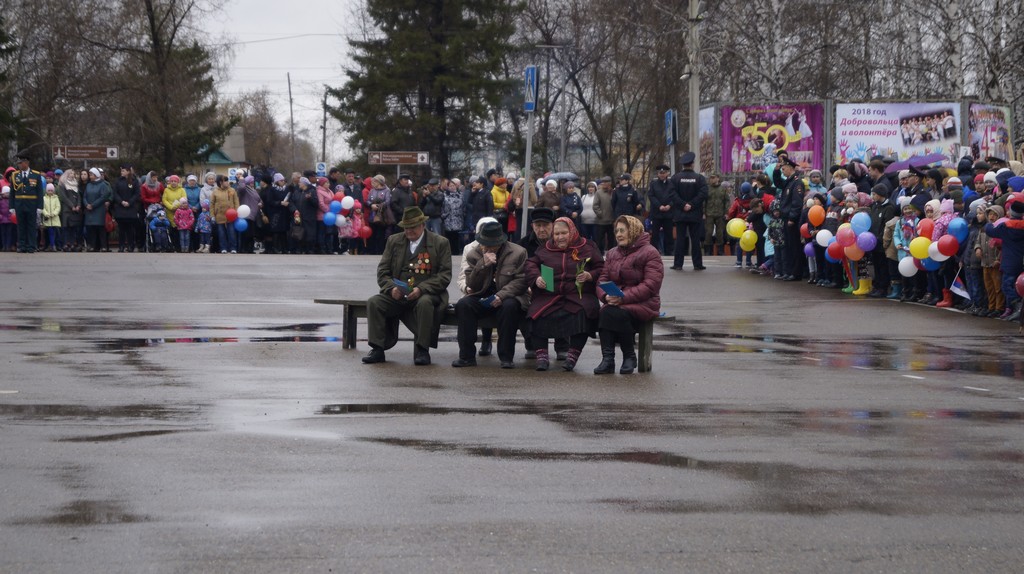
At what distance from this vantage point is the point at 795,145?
119 ft

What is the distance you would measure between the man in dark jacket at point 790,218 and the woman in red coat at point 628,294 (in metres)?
10.5

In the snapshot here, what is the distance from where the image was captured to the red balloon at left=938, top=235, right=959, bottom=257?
1867 cm

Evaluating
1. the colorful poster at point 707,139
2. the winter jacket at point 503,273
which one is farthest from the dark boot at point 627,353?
the colorful poster at point 707,139

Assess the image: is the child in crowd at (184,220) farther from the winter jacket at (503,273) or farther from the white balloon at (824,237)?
the winter jacket at (503,273)

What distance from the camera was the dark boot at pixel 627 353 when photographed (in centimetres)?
1331

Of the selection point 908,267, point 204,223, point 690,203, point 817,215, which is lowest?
point 908,267

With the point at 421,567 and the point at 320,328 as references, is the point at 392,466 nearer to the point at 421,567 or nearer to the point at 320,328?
the point at 421,567

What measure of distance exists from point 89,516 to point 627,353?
704 centimetres

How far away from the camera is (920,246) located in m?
19.3

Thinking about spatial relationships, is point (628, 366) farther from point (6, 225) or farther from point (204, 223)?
point (6, 225)

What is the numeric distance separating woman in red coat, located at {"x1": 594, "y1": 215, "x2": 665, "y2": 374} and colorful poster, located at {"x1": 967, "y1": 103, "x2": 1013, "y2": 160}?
79.2 ft

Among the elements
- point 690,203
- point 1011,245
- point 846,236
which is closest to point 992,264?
point 1011,245

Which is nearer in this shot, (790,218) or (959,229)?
(959,229)

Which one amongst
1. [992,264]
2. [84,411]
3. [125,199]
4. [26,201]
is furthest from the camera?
[125,199]
